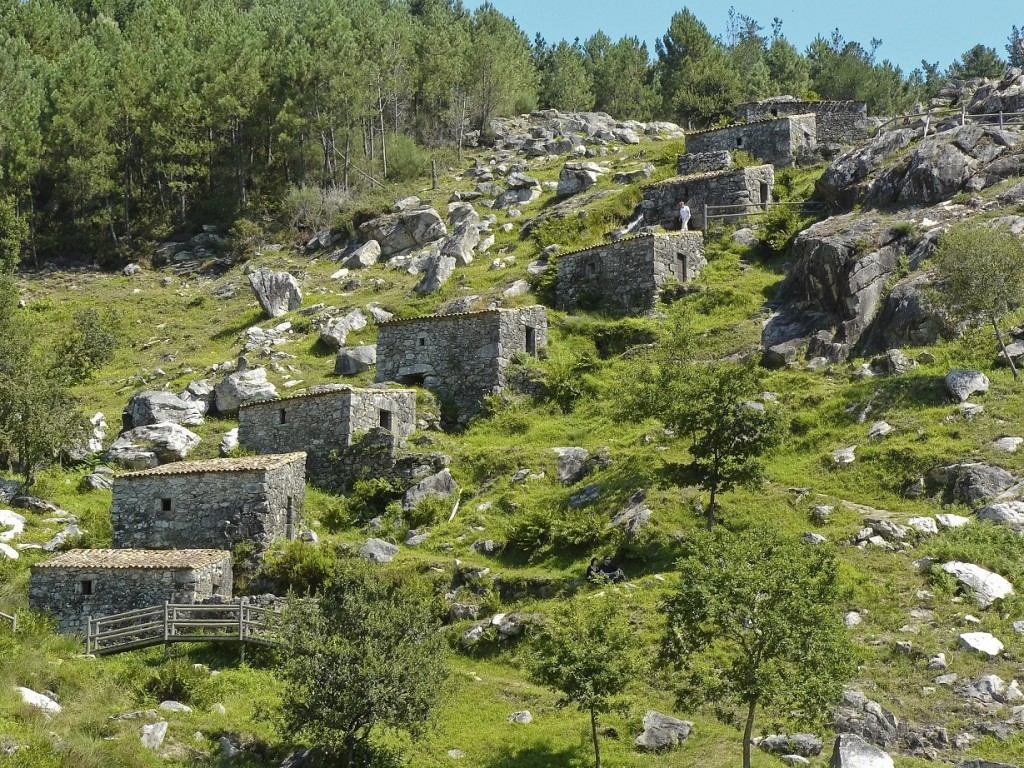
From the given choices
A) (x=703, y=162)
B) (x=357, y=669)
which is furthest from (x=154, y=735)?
(x=703, y=162)

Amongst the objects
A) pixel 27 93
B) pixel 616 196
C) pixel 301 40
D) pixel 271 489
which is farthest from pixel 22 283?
pixel 271 489

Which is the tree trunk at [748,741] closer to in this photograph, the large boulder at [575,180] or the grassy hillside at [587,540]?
the grassy hillside at [587,540]

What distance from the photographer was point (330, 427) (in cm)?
3559

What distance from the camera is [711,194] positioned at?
1948 inches

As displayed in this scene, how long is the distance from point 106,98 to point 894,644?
57.7 m

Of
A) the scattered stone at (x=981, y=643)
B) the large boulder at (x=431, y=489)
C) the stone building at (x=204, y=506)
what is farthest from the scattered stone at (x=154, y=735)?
the scattered stone at (x=981, y=643)

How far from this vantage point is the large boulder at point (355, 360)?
43188 millimetres

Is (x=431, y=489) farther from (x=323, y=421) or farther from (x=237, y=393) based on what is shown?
(x=237, y=393)

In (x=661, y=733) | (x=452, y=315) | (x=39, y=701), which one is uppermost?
(x=452, y=315)

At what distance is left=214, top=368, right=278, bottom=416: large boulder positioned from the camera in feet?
133

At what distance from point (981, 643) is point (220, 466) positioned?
65.4 ft

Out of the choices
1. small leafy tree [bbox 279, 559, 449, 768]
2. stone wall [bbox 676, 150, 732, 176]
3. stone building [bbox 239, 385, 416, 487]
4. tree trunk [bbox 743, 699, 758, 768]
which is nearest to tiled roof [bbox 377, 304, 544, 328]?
stone building [bbox 239, 385, 416, 487]

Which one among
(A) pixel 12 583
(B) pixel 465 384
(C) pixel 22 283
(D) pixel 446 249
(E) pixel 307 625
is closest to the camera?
(E) pixel 307 625

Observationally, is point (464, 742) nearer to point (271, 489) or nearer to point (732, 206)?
point (271, 489)
